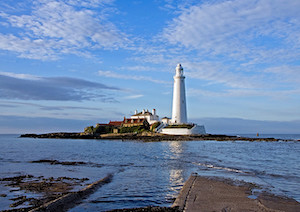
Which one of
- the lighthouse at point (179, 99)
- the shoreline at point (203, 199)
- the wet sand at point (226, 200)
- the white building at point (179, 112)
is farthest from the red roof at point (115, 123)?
the wet sand at point (226, 200)

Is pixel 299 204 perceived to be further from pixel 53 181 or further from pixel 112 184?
pixel 53 181

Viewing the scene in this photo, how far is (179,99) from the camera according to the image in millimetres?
63562

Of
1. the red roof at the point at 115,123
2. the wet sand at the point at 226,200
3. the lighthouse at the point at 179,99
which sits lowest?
the wet sand at the point at 226,200

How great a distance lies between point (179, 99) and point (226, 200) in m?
54.7

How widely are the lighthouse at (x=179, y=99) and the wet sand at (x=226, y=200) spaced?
52.2 meters

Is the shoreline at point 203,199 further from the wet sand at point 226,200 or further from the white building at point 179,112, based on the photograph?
the white building at point 179,112

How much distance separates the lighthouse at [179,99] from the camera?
63.7 meters

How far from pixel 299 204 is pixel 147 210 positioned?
17.0 feet

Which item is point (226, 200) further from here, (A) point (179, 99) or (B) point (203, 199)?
(A) point (179, 99)

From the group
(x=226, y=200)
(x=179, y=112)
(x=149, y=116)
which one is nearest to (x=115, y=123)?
(x=149, y=116)

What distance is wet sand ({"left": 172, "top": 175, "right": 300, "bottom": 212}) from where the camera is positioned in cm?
830

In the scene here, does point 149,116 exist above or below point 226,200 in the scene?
above

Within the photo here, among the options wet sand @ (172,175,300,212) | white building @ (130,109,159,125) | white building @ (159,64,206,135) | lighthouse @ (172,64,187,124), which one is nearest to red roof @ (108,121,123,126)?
white building @ (130,109,159,125)

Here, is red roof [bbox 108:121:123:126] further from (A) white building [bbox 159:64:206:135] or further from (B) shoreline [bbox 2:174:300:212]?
(B) shoreline [bbox 2:174:300:212]
